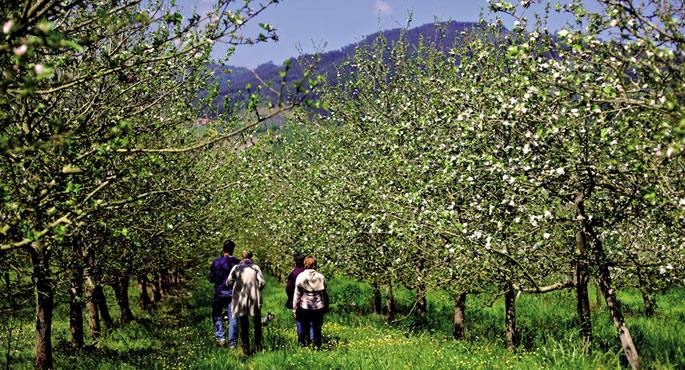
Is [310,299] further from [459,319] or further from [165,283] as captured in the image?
[165,283]

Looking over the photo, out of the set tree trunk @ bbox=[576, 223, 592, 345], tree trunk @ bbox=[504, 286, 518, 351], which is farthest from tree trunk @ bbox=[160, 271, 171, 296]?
tree trunk @ bbox=[576, 223, 592, 345]

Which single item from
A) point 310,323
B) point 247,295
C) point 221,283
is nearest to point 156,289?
point 221,283

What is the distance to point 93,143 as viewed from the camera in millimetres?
6152

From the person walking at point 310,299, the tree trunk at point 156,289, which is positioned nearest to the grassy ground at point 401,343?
the person walking at point 310,299

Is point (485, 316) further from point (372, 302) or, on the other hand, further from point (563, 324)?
point (372, 302)

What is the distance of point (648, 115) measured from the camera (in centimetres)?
684

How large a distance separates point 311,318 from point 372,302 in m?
11.6

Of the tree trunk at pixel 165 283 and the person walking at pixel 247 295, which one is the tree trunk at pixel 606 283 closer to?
the person walking at pixel 247 295

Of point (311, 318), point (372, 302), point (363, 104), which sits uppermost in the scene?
point (363, 104)

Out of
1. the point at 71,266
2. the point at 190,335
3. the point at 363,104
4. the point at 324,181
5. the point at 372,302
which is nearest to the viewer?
the point at 71,266

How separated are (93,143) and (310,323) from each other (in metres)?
8.15

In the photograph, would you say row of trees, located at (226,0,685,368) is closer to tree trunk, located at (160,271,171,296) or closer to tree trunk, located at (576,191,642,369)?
tree trunk, located at (576,191,642,369)

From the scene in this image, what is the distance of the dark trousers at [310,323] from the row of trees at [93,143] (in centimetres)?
360

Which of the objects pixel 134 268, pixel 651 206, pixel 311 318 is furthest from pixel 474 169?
pixel 134 268
